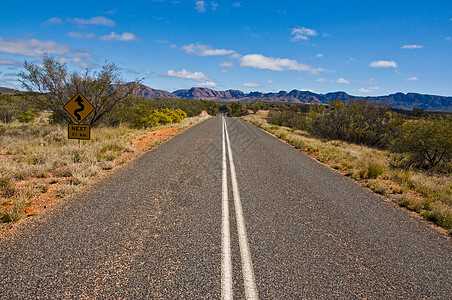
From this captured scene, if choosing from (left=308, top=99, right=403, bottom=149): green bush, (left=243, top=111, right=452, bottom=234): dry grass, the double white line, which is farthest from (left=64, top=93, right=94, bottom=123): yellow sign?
(left=308, top=99, right=403, bottom=149): green bush

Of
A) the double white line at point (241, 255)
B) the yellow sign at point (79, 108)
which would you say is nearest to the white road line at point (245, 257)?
the double white line at point (241, 255)

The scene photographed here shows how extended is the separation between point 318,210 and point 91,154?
7696 millimetres

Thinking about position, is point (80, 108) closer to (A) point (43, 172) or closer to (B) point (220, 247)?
(A) point (43, 172)

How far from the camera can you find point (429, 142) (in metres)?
10.4

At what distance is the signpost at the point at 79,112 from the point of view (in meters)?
8.52

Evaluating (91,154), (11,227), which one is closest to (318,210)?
(11,227)

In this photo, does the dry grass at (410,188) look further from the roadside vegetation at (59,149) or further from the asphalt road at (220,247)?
the roadside vegetation at (59,149)

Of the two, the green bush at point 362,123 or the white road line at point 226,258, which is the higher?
the green bush at point 362,123

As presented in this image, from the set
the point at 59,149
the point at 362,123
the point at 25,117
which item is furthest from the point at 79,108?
the point at 25,117

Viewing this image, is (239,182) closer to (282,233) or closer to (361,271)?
(282,233)

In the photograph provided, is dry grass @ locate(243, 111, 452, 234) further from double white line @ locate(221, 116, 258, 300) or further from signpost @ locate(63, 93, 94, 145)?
signpost @ locate(63, 93, 94, 145)

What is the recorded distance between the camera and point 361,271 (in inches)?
123

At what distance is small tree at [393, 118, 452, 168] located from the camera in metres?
10.0

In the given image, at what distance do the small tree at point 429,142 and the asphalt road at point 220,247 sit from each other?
21.6 feet
